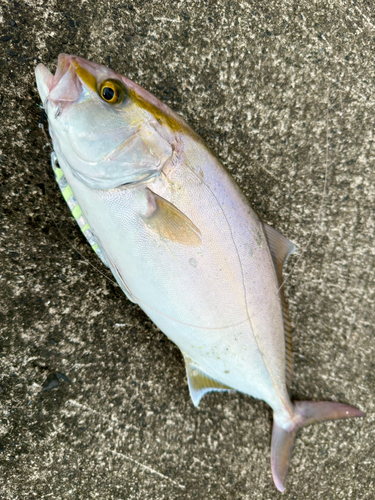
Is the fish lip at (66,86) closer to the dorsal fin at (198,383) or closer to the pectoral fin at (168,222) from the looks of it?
the pectoral fin at (168,222)

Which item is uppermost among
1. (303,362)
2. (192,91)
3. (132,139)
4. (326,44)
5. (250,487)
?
(326,44)

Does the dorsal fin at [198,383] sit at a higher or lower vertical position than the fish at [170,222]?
lower

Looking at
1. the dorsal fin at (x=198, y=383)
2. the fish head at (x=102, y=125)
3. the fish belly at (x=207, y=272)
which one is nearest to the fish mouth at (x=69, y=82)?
the fish head at (x=102, y=125)

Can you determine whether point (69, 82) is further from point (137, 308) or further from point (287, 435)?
point (287, 435)

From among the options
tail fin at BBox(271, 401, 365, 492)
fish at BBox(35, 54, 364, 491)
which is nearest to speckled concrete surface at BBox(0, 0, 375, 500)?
tail fin at BBox(271, 401, 365, 492)

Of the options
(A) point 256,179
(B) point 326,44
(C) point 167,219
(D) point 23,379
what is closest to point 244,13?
(B) point 326,44

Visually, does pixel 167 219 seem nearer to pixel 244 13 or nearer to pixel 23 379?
pixel 23 379
